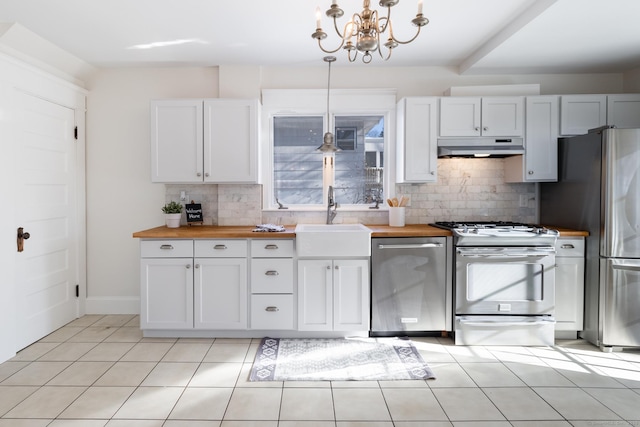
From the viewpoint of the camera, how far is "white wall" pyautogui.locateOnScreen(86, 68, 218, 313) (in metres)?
3.94

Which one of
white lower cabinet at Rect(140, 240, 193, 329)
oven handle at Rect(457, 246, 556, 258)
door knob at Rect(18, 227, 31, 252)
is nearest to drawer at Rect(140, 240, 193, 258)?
white lower cabinet at Rect(140, 240, 193, 329)

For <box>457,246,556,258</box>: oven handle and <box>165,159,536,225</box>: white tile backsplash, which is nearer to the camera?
<box>457,246,556,258</box>: oven handle

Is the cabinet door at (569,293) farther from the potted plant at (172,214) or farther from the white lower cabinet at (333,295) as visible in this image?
the potted plant at (172,214)

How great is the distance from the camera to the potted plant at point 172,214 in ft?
12.0

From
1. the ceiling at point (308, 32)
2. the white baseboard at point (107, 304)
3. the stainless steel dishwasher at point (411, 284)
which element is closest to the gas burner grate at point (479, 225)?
the stainless steel dishwasher at point (411, 284)

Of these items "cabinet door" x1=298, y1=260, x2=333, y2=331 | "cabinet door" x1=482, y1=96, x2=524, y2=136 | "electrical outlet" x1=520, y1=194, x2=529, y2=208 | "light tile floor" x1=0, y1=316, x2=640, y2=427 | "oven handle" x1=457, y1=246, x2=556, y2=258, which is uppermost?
"cabinet door" x1=482, y1=96, x2=524, y2=136

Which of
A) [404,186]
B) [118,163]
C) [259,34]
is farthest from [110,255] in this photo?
[404,186]

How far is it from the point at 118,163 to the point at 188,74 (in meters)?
1.18

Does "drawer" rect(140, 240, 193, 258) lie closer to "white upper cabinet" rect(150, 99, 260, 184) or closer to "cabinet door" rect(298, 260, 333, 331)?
"white upper cabinet" rect(150, 99, 260, 184)

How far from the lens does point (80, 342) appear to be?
10.6ft

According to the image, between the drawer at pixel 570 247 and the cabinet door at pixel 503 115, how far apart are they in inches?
41.6

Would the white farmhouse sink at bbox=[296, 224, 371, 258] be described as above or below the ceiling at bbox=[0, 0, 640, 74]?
below

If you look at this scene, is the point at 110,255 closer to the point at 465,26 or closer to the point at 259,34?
the point at 259,34

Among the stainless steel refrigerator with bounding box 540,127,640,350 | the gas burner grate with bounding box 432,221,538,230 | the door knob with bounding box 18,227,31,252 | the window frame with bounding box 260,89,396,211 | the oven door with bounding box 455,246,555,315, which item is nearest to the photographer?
the stainless steel refrigerator with bounding box 540,127,640,350
